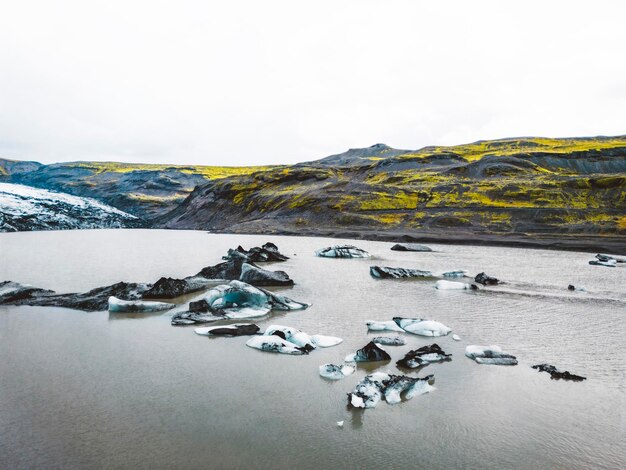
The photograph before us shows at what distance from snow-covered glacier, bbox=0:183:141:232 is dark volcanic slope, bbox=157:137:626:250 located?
14.2 m

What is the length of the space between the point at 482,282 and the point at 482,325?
10.1m

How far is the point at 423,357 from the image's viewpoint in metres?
11.0

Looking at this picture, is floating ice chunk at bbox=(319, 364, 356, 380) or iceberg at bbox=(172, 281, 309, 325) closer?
floating ice chunk at bbox=(319, 364, 356, 380)

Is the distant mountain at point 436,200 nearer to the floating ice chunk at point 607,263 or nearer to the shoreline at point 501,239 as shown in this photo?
the shoreline at point 501,239

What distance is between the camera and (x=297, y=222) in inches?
3095

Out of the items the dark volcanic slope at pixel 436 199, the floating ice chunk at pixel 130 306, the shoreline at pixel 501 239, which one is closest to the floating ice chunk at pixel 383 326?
the floating ice chunk at pixel 130 306

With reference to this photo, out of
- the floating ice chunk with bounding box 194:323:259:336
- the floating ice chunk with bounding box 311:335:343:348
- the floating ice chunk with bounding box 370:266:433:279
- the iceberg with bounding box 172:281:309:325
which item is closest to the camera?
the floating ice chunk with bounding box 311:335:343:348

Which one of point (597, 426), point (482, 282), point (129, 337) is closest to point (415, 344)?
point (597, 426)

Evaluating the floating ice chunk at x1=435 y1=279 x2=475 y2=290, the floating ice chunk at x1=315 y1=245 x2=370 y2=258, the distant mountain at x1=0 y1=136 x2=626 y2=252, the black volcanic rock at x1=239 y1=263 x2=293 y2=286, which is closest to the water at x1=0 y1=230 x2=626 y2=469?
the floating ice chunk at x1=435 y1=279 x2=475 y2=290

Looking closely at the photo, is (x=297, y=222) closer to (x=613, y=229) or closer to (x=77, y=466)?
(x=613, y=229)

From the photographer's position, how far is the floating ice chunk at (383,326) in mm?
13969

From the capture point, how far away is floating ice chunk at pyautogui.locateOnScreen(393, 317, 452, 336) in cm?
1356

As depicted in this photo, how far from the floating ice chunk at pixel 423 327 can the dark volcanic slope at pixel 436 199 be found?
45379 millimetres

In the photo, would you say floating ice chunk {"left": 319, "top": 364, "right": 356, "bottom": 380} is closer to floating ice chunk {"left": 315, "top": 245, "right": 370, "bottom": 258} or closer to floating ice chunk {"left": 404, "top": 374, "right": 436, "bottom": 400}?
floating ice chunk {"left": 404, "top": 374, "right": 436, "bottom": 400}
